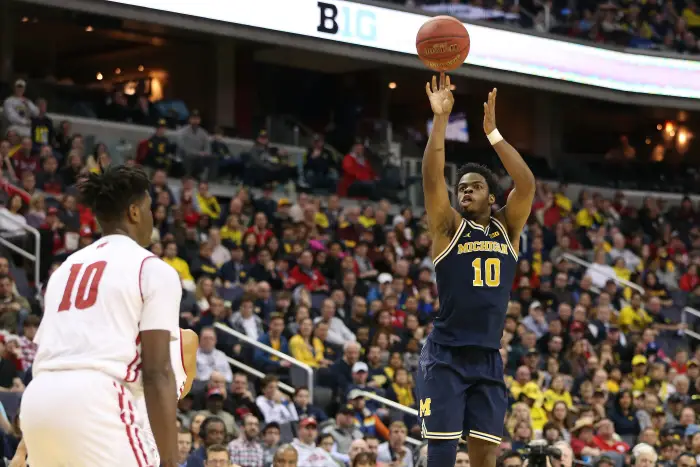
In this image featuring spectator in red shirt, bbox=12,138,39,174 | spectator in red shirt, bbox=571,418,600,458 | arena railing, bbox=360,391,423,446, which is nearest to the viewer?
arena railing, bbox=360,391,423,446

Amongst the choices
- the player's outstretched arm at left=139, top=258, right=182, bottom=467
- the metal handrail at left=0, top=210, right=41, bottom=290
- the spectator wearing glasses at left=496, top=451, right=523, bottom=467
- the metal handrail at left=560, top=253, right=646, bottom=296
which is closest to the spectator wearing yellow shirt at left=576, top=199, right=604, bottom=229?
the metal handrail at left=560, top=253, right=646, bottom=296

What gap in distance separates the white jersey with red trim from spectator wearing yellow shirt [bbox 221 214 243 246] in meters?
12.1

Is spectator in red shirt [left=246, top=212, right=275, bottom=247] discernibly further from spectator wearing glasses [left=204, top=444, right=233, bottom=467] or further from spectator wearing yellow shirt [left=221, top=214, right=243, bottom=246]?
spectator wearing glasses [left=204, top=444, right=233, bottom=467]

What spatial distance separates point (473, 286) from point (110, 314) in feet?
9.84

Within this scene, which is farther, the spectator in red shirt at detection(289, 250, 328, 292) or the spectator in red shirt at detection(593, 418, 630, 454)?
the spectator in red shirt at detection(289, 250, 328, 292)

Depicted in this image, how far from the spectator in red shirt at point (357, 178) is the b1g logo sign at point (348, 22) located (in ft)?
5.92

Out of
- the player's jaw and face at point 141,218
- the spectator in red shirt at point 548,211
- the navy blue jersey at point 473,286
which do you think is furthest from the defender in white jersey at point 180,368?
the spectator in red shirt at point 548,211

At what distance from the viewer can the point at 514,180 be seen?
23.4ft

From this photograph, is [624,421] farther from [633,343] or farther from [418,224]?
[418,224]

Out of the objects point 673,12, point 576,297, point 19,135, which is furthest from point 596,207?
point 19,135

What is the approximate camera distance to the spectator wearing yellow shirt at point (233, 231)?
16703 millimetres

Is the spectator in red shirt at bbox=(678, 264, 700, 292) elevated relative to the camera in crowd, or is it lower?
elevated

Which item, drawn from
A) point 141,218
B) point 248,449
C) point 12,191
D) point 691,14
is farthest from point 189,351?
point 691,14

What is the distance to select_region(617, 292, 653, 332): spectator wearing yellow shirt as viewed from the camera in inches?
765
